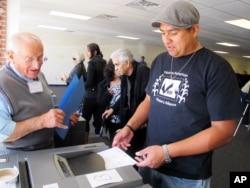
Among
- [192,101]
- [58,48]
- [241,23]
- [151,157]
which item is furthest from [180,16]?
[58,48]

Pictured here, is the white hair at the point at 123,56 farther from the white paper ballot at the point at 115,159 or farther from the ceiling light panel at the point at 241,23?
the ceiling light panel at the point at 241,23

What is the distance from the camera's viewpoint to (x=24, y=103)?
1.19 m

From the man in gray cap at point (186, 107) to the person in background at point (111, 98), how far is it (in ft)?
3.67

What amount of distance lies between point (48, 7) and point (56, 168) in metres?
5.23

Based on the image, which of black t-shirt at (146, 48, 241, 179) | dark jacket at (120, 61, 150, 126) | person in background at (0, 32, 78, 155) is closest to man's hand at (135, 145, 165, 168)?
black t-shirt at (146, 48, 241, 179)

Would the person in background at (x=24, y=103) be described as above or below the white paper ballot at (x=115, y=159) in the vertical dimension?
above

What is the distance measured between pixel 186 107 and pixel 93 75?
220 cm

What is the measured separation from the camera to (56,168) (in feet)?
2.61

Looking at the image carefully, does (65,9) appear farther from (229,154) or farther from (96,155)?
(96,155)

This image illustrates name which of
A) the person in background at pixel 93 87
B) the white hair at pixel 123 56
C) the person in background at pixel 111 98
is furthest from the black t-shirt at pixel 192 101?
the person in background at pixel 93 87

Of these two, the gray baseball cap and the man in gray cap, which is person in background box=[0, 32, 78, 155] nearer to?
the man in gray cap

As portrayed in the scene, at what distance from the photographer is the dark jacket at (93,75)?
3113 mm

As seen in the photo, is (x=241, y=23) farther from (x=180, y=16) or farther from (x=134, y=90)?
(x=180, y=16)

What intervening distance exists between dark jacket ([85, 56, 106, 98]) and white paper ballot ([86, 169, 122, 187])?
2.40 m
